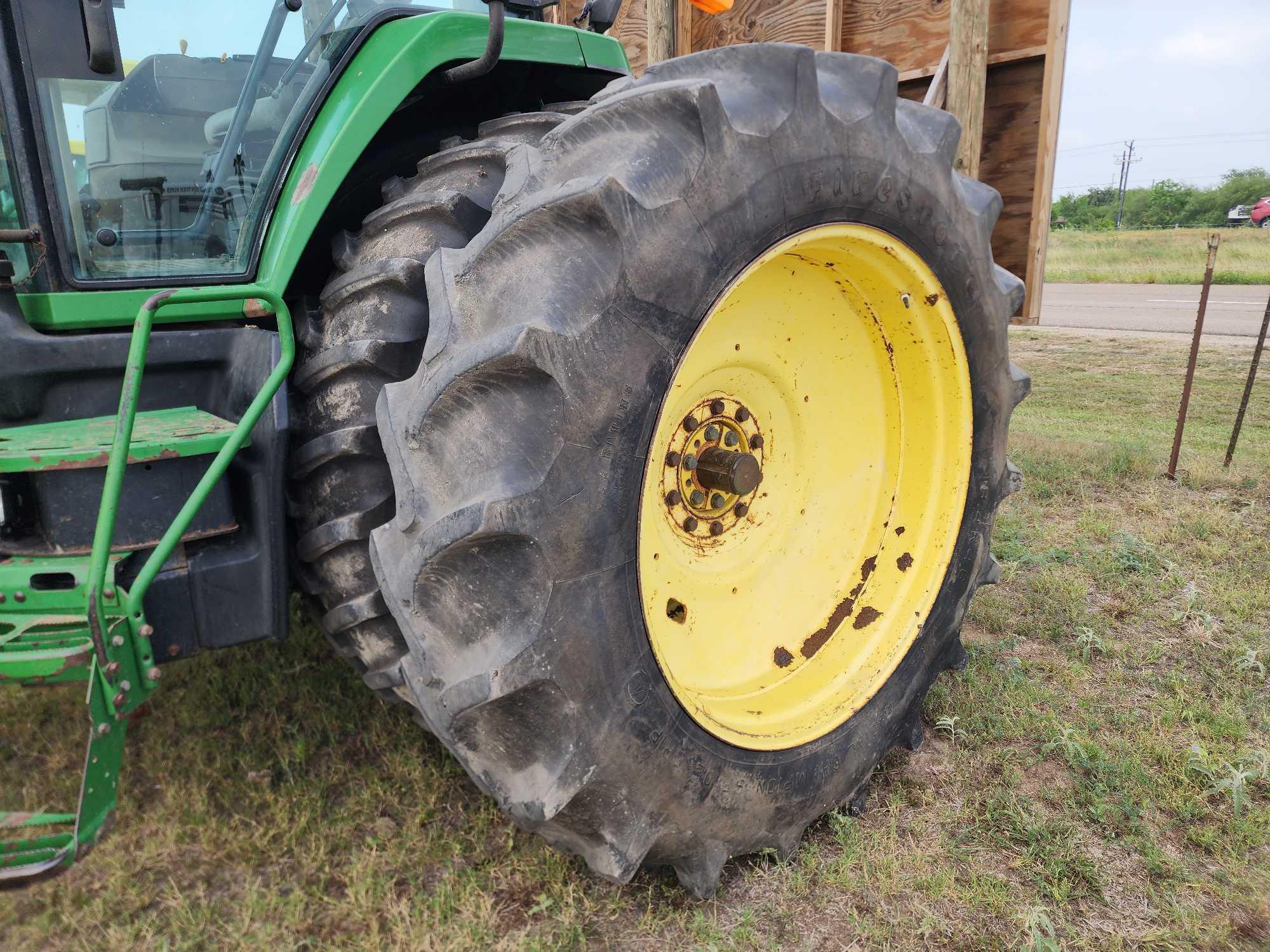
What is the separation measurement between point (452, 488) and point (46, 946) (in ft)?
4.08

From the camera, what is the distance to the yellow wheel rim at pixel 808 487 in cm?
203

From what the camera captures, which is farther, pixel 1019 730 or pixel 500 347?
pixel 1019 730

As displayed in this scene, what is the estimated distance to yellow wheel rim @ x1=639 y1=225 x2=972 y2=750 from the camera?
2.03 metres

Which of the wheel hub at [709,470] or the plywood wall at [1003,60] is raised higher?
the plywood wall at [1003,60]

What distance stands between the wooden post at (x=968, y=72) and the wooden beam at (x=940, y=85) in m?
0.04

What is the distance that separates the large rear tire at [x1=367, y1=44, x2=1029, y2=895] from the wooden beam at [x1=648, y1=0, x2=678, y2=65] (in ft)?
7.87

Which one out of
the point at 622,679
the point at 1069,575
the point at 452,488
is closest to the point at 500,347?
the point at 452,488

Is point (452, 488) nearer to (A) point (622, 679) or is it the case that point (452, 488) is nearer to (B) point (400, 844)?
(A) point (622, 679)

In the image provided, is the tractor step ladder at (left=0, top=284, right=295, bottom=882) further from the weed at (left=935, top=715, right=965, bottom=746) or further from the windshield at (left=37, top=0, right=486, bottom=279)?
the weed at (left=935, top=715, right=965, bottom=746)

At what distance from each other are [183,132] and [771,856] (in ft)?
6.57

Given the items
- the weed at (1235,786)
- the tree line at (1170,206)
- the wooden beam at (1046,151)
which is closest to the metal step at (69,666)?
the weed at (1235,786)

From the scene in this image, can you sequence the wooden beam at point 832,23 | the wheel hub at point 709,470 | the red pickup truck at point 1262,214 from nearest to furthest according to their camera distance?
the wheel hub at point 709,470
the wooden beam at point 832,23
the red pickup truck at point 1262,214

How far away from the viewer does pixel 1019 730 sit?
2.45 m

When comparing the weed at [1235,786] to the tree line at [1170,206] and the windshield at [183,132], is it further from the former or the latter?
the tree line at [1170,206]
